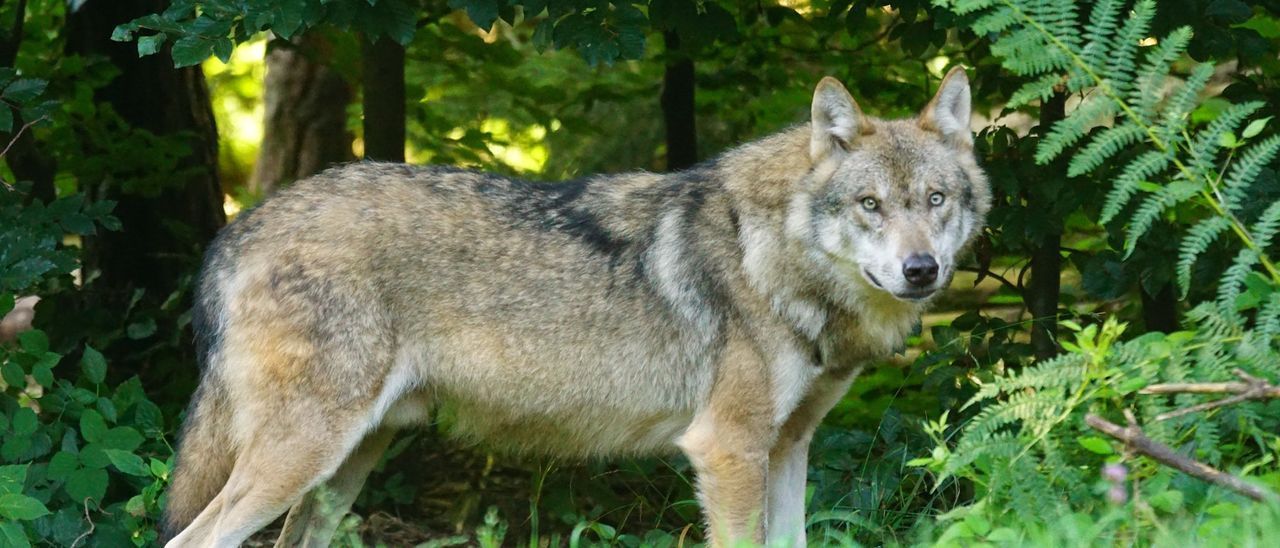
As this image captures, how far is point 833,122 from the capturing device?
5.07 metres

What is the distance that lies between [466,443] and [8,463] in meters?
2.02

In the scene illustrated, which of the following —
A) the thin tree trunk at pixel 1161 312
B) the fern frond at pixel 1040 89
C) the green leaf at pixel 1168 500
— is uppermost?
the fern frond at pixel 1040 89

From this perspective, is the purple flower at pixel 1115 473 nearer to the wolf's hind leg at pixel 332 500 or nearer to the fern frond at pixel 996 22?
the fern frond at pixel 996 22

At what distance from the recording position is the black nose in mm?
4613

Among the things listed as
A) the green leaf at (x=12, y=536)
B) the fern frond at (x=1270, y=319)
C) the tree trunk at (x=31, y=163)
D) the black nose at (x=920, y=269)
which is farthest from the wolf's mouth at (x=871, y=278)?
the tree trunk at (x=31, y=163)

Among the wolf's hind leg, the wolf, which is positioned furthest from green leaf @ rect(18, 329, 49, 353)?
the wolf's hind leg

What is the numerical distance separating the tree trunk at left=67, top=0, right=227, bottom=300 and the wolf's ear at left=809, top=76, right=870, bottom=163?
400 cm

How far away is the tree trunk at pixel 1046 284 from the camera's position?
662cm

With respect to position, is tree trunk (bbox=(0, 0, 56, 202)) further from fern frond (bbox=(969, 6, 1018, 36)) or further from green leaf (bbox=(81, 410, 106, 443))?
fern frond (bbox=(969, 6, 1018, 36))

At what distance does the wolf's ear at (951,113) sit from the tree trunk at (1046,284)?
1.51 meters

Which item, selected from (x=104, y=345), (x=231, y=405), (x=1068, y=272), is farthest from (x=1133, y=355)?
(x=104, y=345)

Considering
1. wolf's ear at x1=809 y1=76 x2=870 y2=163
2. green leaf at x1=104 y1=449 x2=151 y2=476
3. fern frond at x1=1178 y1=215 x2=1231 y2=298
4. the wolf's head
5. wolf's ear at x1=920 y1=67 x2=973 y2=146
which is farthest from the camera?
green leaf at x1=104 y1=449 x2=151 y2=476

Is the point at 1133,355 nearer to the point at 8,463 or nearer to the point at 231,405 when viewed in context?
the point at 231,405

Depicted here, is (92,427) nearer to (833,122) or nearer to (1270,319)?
(833,122)
